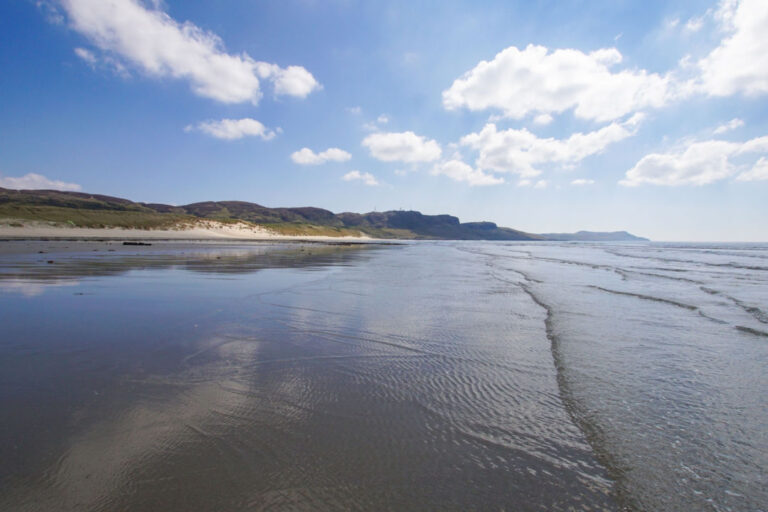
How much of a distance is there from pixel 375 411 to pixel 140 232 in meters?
81.7

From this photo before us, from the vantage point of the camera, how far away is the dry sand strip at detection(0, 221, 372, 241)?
54.3m

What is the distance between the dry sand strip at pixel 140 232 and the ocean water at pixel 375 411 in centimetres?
6384

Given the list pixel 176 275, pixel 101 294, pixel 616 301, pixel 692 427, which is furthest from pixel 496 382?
pixel 176 275

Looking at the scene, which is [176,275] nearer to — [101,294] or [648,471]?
[101,294]

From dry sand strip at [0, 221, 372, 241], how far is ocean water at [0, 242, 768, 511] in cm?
6384

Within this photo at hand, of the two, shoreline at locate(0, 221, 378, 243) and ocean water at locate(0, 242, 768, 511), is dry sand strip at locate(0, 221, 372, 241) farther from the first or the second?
ocean water at locate(0, 242, 768, 511)

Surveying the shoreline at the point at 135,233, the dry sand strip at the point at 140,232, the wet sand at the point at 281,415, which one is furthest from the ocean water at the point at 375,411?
the dry sand strip at the point at 140,232

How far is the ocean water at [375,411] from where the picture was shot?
2951 millimetres

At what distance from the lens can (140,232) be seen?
69.3m

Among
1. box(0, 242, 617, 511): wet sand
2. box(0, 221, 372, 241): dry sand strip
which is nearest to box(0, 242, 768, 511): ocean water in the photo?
box(0, 242, 617, 511): wet sand

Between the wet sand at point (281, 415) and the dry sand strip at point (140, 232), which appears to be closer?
the wet sand at point (281, 415)

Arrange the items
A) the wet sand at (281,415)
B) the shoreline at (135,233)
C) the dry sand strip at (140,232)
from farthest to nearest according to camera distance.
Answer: the dry sand strip at (140,232), the shoreline at (135,233), the wet sand at (281,415)

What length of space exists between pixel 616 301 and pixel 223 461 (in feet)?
43.0

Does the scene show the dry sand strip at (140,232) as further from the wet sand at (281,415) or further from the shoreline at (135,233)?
the wet sand at (281,415)
